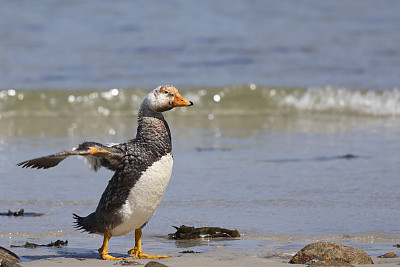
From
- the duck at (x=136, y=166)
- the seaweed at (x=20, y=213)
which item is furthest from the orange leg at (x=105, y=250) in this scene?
the seaweed at (x=20, y=213)

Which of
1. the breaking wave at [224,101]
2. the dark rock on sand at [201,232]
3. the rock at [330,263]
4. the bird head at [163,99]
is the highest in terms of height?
the breaking wave at [224,101]

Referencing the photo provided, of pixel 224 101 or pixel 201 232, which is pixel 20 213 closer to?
pixel 201 232

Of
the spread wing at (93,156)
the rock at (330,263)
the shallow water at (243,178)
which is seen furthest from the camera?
the shallow water at (243,178)

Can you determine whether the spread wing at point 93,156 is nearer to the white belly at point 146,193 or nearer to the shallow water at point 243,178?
the white belly at point 146,193

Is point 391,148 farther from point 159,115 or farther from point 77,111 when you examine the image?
point 77,111

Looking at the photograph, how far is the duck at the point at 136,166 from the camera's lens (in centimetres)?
548

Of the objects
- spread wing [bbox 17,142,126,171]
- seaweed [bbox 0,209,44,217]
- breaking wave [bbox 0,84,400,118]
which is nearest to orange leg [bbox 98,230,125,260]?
spread wing [bbox 17,142,126,171]

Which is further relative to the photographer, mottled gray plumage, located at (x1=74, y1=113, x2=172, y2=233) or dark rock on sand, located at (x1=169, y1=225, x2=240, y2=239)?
dark rock on sand, located at (x1=169, y1=225, x2=240, y2=239)

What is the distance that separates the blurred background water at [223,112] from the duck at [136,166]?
45 cm

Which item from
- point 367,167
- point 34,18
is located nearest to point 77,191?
point 367,167

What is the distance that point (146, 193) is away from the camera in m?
5.48

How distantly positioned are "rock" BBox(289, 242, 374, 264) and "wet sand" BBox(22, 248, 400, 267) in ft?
0.31

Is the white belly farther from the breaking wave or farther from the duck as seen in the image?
the breaking wave

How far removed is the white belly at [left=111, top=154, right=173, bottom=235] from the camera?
5.48 m
